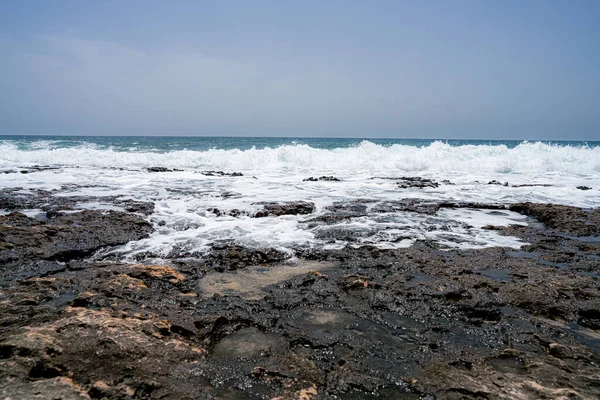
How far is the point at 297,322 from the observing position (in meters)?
2.86

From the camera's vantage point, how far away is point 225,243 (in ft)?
16.6

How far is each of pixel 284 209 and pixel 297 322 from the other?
183 inches

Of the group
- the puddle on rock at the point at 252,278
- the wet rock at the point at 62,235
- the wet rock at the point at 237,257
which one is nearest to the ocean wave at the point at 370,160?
the wet rock at the point at 62,235

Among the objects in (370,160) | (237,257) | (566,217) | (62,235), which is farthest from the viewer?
(370,160)

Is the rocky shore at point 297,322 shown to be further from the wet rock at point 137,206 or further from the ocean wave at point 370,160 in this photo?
the ocean wave at point 370,160

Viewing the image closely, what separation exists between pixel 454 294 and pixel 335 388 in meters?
1.82

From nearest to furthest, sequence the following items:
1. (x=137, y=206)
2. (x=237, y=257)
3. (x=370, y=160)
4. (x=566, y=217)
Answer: (x=237, y=257) < (x=566, y=217) < (x=137, y=206) < (x=370, y=160)

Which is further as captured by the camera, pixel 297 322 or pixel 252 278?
pixel 252 278

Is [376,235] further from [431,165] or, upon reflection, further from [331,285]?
[431,165]

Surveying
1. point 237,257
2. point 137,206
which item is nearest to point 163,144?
point 137,206

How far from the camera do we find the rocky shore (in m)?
2.03

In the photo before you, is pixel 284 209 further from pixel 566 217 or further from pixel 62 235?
pixel 566 217

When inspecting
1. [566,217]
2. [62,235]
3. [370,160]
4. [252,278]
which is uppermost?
[370,160]

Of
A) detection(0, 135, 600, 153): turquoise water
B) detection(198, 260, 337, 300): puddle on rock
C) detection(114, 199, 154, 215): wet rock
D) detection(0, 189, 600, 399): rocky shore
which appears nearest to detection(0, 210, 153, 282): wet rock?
detection(0, 189, 600, 399): rocky shore
